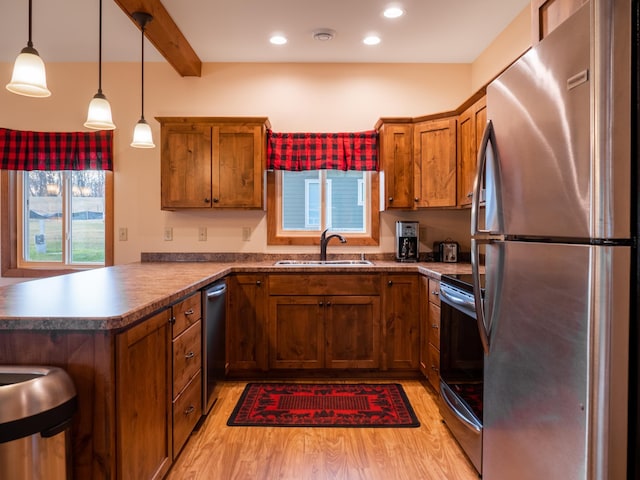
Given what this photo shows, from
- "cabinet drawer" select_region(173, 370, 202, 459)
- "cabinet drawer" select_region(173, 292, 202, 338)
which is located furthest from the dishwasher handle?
"cabinet drawer" select_region(173, 370, 202, 459)

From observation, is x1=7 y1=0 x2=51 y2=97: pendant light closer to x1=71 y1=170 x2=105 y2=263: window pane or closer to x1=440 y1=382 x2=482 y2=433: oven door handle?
x1=71 y1=170 x2=105 y2=263: window pane

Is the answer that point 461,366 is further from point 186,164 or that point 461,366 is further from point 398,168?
point 186,164

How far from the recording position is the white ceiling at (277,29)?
108 inches

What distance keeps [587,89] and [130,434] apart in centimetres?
171

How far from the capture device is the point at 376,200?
3.67 meters

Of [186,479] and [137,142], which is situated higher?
[137,142]

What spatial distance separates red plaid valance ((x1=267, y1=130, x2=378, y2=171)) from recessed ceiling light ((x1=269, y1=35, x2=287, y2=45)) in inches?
28.2

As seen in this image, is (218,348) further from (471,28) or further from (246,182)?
(471,28)

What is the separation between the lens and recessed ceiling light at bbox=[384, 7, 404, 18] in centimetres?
277

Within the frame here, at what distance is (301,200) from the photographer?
3.74 m

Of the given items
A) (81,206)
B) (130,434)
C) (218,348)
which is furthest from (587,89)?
(81,206)

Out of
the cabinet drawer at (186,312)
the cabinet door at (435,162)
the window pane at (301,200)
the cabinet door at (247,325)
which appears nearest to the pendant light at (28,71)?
the cabinet drawer at (186,312)

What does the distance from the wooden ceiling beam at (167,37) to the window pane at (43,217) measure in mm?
1565

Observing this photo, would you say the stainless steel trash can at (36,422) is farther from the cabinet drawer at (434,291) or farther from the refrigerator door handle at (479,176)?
the cabinet drawer at (434,291)
